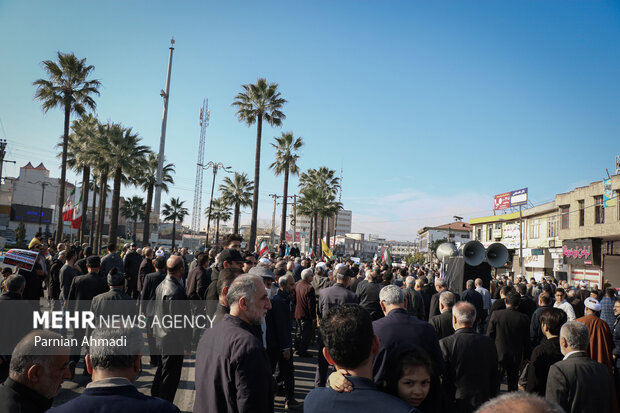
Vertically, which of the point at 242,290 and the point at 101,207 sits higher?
the point at 101,207

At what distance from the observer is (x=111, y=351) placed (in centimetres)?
220

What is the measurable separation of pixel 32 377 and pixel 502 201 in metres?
57.9

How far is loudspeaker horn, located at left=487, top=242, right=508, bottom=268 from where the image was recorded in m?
12.9

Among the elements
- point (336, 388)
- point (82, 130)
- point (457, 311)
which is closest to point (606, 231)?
point (457, 311)

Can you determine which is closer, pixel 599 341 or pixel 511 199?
pixel 599 341

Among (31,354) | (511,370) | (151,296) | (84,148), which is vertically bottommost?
(511,370)

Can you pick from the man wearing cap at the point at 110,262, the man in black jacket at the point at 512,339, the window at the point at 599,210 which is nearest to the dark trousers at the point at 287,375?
the man in black jacket at the point at 512,339

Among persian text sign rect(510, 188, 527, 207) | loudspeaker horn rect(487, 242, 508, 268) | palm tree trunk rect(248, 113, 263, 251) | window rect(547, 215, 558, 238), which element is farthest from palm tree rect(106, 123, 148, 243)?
persian text sign rect(510, 188, 527, 207)

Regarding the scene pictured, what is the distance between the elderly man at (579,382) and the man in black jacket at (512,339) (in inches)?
112

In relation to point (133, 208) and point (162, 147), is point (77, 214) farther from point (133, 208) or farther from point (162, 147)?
point (133, 208)

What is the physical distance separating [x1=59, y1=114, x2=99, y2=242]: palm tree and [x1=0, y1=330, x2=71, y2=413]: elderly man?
2826cm

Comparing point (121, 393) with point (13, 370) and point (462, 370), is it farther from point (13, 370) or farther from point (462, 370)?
point (462, 370)

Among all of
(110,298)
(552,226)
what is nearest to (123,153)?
(110,298)

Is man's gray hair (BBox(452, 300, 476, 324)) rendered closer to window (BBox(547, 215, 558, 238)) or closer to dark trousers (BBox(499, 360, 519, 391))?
dark trousers (BBox(499, 360, 519, 391))
